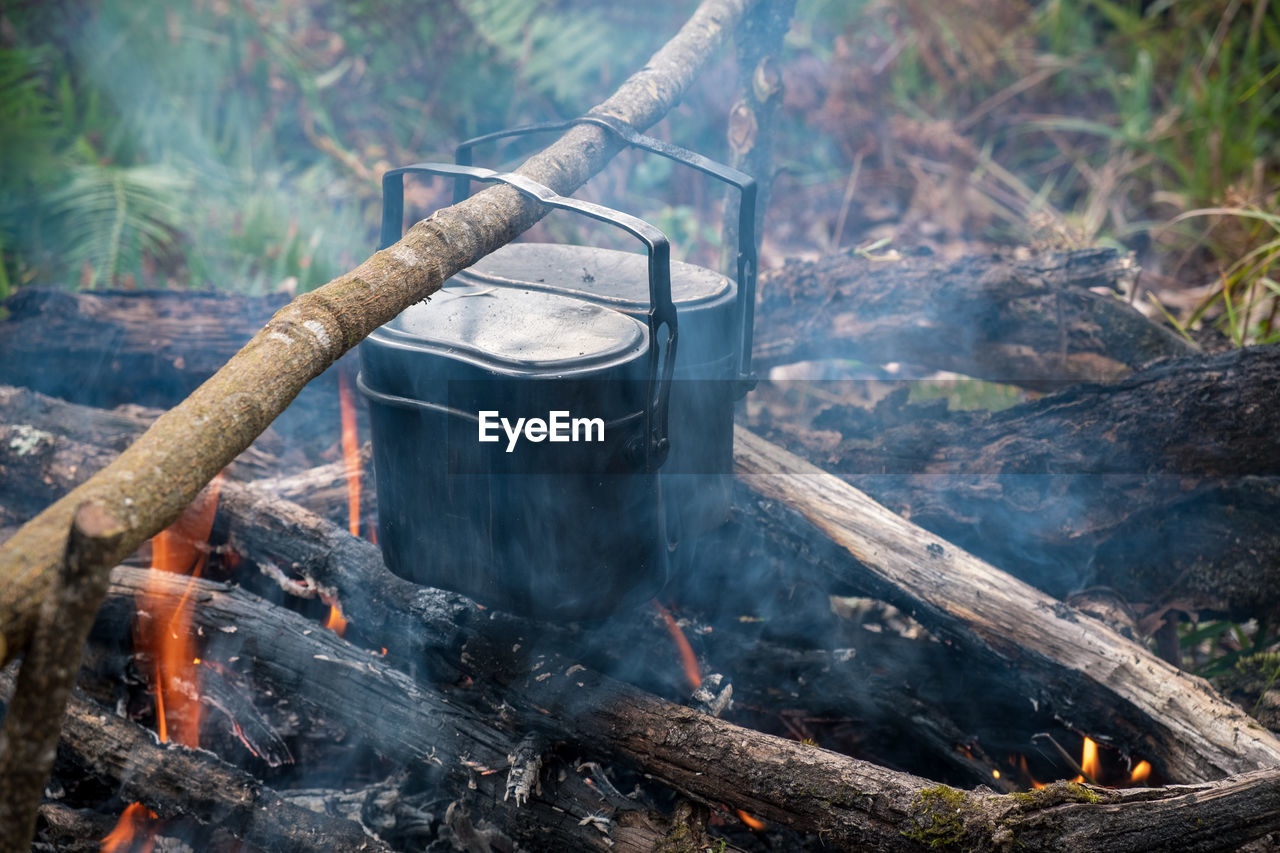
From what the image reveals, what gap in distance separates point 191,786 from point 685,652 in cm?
105

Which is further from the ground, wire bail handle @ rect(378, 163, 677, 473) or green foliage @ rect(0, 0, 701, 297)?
green foliage @ rect(0, 0, 701, 297)

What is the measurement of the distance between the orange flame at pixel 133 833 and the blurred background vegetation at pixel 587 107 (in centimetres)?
272

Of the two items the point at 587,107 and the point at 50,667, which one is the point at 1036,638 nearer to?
the point at 50,667

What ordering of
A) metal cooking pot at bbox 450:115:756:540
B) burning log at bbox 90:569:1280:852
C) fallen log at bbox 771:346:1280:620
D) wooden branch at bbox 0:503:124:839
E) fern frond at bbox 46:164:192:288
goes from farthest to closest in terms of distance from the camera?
fern frond at bbox 46:164:192:288 → fallen log at bbox 771:346:1280:620 → metal cooking pot at bbox 450:115:756:540 → burning log at bbox 90:569:1280:852 → wooden branch at bbox 0:503:124:839

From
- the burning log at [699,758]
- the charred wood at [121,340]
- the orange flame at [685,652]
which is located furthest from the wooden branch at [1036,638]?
the charred wood at [121,340]

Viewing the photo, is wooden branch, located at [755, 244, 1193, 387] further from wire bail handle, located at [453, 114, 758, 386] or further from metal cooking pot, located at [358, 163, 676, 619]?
metal cooking pot, located at [358, 163, 676, 619]

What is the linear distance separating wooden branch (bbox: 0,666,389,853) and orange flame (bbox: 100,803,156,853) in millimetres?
60

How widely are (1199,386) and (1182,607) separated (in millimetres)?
549

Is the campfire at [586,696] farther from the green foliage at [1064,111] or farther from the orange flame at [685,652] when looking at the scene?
the green foliage at [1064,111]

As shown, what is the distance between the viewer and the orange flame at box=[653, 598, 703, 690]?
1.93m

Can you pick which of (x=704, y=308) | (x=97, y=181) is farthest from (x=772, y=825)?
(x=97, y=181)

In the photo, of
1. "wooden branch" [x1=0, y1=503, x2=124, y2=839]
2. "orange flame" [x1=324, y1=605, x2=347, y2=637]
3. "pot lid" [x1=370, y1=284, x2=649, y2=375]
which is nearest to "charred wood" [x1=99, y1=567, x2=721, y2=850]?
"orange flame" [x1=324, y1=605, x2=347, y2=637]

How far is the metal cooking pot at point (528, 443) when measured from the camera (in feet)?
4.64

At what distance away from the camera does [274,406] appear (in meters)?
1.15
